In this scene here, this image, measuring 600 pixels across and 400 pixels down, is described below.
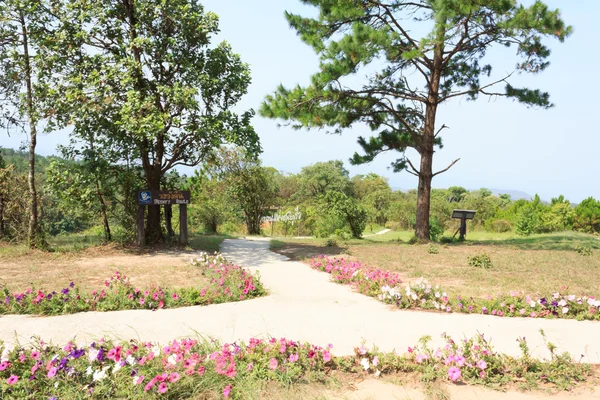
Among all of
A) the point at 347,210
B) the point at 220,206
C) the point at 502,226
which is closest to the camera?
the point at 347,210

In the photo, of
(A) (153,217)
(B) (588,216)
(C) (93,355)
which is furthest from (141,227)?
(B) (588,216)

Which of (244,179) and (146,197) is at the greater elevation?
(244,179)

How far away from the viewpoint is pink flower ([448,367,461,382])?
9.37 ft

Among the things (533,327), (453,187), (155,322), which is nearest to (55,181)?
(155,322)

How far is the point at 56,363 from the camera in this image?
110 inches

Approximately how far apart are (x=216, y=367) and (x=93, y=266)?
563 cm

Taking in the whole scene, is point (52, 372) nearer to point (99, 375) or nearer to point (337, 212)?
point (99, 375)

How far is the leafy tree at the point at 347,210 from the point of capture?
14305 millimetres

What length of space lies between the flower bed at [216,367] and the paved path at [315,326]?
315 millimetres

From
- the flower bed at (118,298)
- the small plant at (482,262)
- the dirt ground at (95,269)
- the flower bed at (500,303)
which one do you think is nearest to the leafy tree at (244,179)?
the dirt ground at (95,269)

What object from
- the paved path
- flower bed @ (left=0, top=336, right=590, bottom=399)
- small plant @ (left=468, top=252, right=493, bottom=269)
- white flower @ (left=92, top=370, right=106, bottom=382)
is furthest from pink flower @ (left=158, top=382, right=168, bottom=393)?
small plant @ (left=468, top=252, right=493, bottom=269)

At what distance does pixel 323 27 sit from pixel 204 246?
7069mm

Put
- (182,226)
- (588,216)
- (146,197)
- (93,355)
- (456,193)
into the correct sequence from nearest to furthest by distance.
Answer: (93,355), (146,197), (182,226), (588,216), (456,193)

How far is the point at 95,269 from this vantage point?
710 centimetres
